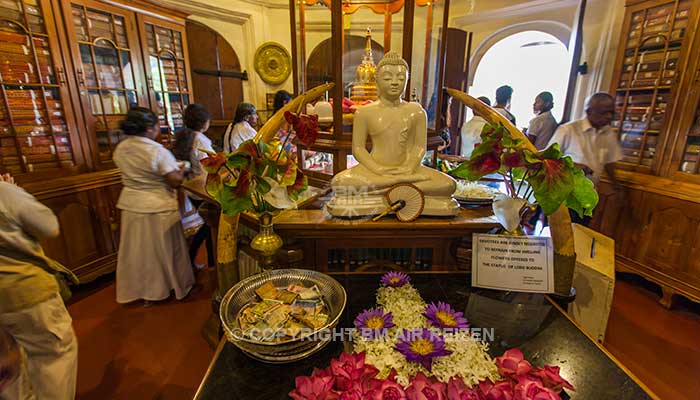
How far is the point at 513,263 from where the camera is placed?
3.19 ft

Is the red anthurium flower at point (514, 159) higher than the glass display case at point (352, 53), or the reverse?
the glass display case at point (352, 53)

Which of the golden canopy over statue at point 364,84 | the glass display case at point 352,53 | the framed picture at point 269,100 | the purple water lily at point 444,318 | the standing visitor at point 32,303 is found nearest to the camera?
the purple water lily at point 444,318

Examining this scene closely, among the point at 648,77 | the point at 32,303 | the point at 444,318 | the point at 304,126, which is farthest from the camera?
the point at 648,77

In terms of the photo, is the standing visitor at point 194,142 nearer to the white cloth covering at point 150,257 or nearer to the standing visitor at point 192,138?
the standing visitor at point 192,138

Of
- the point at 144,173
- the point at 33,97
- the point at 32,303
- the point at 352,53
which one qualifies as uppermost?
the point at 352,53

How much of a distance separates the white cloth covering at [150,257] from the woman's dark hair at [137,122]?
501 mm

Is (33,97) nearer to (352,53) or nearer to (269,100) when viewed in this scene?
(352,53)

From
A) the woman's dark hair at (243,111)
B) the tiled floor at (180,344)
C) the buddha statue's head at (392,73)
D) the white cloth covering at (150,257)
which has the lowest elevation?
the tiled floor at (180,344)

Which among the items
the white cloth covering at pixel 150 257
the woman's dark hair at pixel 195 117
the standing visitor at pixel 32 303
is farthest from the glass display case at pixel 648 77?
the standing visitor at pixel 32 303

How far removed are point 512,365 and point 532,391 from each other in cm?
7

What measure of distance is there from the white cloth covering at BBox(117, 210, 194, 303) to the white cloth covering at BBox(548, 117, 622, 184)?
8.84ft

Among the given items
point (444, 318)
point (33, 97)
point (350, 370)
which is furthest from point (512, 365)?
point (33, 97)

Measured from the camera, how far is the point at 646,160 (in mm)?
2299

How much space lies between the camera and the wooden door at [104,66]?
2.15m
